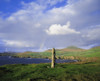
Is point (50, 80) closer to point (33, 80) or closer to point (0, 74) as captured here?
point (33, 80)

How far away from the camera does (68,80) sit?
1995cm

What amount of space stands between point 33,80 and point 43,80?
187cm

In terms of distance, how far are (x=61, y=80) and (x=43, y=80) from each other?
3.40 m

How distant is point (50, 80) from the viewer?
19.8 meters

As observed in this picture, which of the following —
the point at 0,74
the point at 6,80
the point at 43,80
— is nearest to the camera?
the point at 43,80

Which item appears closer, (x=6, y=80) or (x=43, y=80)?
(x=43, y=80)

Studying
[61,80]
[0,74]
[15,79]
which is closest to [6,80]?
[15,79]

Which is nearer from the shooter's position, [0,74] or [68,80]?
[68,80]

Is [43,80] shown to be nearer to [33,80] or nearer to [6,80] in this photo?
[33,80]

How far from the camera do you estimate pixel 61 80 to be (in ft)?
66.0

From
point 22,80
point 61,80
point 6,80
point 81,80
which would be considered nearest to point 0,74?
point 6,80

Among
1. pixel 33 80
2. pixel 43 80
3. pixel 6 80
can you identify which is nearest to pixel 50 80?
pixel 43 80

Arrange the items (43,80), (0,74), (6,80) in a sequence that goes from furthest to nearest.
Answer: (0,74), (6,80), (43,80)

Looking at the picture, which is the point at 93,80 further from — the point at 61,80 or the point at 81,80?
the point at 61,80
